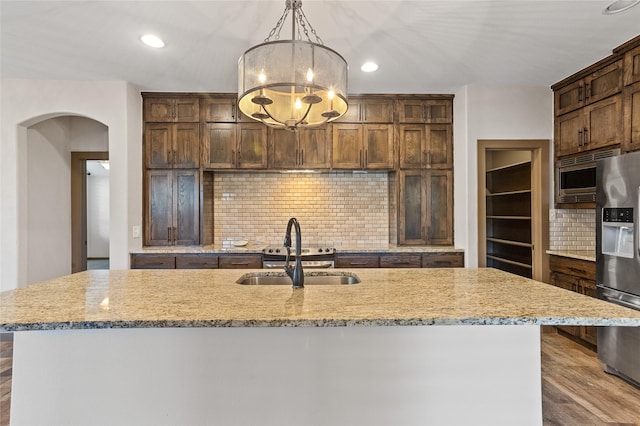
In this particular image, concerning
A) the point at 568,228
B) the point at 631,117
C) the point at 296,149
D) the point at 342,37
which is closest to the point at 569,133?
the point at 631,117

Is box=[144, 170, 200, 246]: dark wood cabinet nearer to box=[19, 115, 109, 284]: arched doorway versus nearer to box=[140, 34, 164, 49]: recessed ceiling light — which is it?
box=[19, 115, 109, 284]: arched doorway

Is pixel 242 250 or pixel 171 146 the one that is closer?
pixel 242 250

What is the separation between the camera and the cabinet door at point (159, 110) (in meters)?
4.08

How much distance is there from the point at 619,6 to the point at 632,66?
0.86 meters

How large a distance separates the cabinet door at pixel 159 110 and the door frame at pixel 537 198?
3601 mm

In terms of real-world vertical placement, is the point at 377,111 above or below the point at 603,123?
above

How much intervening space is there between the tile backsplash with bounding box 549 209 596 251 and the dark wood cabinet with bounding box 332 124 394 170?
6.29 feet

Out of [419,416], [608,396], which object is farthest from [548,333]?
[419,416]

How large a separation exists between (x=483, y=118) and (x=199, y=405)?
391 cm

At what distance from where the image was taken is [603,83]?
129 inches

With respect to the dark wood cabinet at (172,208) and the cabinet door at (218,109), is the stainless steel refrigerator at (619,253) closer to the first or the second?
the cabinet door at (218,109)

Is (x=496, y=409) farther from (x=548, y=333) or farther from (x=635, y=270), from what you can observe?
(x=548, y=333)

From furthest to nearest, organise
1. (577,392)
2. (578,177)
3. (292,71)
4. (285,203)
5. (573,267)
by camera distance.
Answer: (285,203) → (578,177) → (573,267) → (577,392) → (292,71)

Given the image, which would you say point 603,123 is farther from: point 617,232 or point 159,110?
point 159,110
